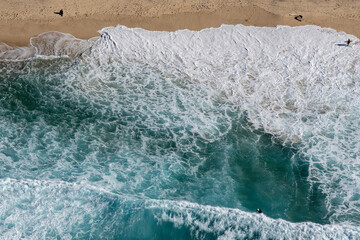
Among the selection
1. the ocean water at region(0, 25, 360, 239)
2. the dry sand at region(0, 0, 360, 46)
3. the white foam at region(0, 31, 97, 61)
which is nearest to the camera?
the ocean water at region(0, 25, 360, 239)

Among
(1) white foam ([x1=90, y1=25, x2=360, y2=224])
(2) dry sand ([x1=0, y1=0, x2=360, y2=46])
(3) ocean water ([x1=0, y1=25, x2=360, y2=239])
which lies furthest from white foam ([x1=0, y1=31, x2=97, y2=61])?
(1) white foam ([x1=90, y1=25, x2=360, y2=224])

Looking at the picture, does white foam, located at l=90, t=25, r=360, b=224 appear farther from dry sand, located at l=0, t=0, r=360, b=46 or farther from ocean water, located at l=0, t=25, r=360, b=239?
dry sand, located at l=0, t=0, r=360, b=46

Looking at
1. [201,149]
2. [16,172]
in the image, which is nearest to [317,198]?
[201,149]

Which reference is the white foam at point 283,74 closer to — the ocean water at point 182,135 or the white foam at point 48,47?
the ocean water at point 182,135

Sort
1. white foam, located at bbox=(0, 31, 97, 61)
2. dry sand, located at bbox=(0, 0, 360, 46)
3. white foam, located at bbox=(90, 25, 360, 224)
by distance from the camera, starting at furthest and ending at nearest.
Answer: dry sand, located at bbox=(0, 0, 360, 46), white foam, located at bbox=(0, 31, 97, 61), white foam, located at bbox=(90, 25, 360, 224)

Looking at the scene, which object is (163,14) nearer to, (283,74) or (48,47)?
(48,47)

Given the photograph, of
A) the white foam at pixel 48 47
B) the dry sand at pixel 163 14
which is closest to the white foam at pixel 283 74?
the dry sand at pixel 163 14

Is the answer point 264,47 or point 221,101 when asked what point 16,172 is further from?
point 264,47
